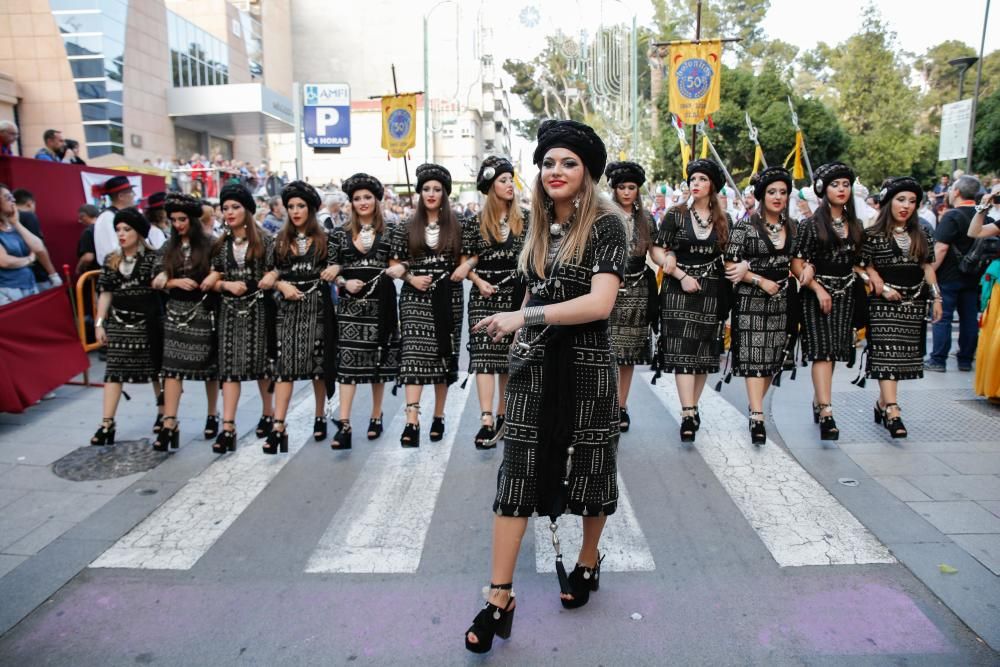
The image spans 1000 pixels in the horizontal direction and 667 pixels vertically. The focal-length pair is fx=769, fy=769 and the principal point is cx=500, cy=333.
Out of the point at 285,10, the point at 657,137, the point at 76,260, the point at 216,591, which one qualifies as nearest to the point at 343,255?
the point at 216,591

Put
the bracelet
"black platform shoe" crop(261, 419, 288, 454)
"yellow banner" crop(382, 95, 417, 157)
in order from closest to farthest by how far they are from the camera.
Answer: the bracelet
"black platform shoe" crop(261, 419, 288, 454)
"yellow banner" crop(382, 95, 417, 157)

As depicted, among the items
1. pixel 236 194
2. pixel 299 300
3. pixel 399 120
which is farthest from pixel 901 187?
pixel 399 120

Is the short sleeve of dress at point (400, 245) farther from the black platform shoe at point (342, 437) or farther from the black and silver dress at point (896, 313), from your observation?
the black and silver dress at point (896, 313)

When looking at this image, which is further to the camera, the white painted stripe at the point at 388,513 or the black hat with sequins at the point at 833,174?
the black hat with sequins at the point at 833,174

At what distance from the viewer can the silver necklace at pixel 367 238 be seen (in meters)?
5.86

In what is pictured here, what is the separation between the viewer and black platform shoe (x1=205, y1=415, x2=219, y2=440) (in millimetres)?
6145

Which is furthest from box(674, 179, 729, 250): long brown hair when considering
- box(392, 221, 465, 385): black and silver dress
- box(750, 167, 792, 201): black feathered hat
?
box(392, 221, 465, 385): black and silver dress

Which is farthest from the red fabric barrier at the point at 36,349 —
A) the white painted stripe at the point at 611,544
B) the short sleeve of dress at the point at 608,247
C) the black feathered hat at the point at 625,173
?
the short sleeve of dress at the point at 608,247

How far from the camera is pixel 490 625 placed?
3055 millimetres

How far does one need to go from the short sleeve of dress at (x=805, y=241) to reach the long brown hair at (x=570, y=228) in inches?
123

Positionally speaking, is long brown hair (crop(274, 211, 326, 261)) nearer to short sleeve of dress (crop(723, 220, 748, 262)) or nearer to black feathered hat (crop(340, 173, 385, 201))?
black feathered hat (crop(340, 173, 385, 201))

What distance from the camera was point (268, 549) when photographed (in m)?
4.11

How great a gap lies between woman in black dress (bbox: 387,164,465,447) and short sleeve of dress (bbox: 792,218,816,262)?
2.55 metres

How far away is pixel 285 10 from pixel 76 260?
5297 centimetres
